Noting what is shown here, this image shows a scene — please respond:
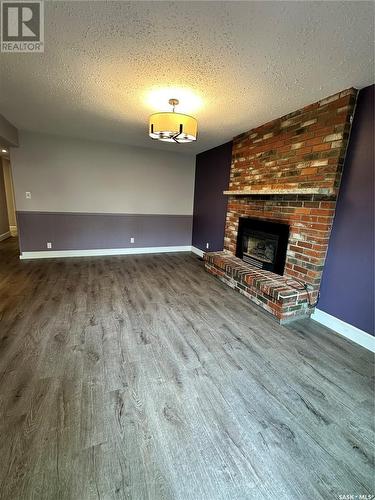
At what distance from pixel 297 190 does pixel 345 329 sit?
1.61 meters

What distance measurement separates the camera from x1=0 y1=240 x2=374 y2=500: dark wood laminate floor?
3.57 ft

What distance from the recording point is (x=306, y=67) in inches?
76.2

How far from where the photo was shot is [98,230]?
500 cm

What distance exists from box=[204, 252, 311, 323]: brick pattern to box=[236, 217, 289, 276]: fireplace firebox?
128mm

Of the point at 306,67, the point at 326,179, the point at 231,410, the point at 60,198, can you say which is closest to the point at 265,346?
the point at 231,410

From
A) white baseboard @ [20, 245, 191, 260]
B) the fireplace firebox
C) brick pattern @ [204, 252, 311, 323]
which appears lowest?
white baseboard @ [20, 245, 191, 260]

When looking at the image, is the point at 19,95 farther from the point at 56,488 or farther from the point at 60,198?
the point at 56,488

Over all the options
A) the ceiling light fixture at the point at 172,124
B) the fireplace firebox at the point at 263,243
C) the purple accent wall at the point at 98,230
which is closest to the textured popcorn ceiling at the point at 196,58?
the ceiling light fixture at the point at 172,124

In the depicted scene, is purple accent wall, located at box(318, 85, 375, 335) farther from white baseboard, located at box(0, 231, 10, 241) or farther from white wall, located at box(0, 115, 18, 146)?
white baseboard, located at box(0, 231, 10, 241)

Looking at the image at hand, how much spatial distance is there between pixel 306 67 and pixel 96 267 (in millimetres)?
4067

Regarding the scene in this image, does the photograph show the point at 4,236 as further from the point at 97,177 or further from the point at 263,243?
the point at 263,243

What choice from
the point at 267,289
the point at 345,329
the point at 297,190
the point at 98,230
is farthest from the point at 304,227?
the point at 98,230

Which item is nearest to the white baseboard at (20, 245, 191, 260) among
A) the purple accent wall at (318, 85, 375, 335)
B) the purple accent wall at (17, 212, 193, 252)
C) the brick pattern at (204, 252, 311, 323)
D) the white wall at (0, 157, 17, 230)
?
the purple accent wall at (17, 212, 193, 252)

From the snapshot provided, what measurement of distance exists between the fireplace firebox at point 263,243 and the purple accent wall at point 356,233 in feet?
2.08
